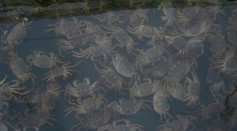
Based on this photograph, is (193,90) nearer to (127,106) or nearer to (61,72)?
(127,106)

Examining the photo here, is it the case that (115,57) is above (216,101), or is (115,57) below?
above

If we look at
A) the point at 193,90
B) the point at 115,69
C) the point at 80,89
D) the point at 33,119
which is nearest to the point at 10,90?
the point at 33,119

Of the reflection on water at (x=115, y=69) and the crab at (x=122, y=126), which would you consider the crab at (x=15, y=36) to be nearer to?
the reflection on water at (x=115, y=69)

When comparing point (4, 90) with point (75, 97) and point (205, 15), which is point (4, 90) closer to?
point (75, 97)

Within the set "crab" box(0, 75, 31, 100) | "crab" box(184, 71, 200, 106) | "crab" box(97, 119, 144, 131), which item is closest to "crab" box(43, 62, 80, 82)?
"crab" box(0, 75, 31, 100)

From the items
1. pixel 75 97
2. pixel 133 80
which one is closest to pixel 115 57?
pixel 133 80

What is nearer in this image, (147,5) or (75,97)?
(75,97)
